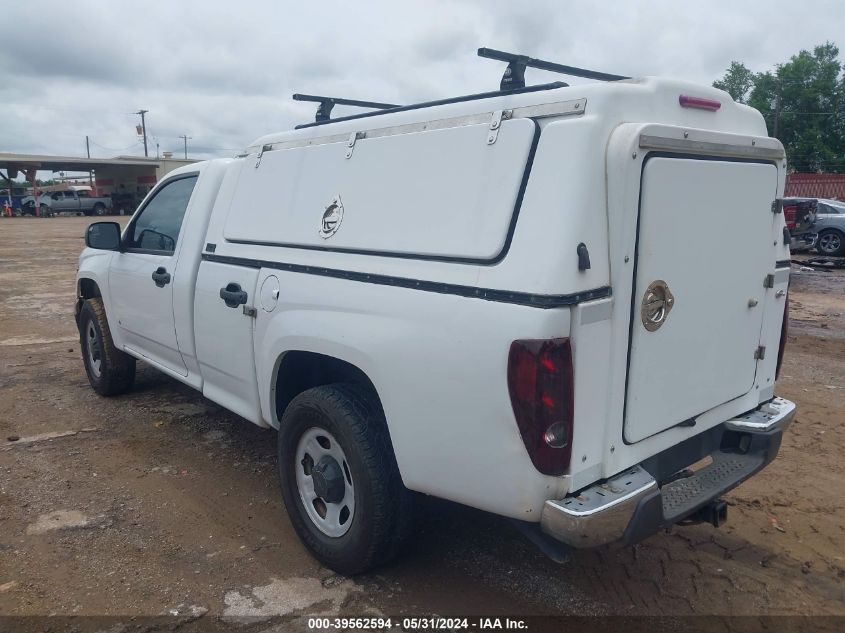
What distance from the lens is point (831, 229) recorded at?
56.9ft

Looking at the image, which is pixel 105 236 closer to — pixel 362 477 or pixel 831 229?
pixel 362 477

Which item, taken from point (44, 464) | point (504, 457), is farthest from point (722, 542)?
point (44, 464)

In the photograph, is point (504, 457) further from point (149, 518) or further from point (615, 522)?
point (149, 518)

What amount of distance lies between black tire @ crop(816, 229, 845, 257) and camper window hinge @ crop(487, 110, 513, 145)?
1791 cm

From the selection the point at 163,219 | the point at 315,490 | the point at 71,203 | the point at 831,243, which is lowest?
the point at 315,490

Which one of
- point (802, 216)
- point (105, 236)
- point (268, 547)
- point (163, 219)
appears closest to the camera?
point (268, 547)

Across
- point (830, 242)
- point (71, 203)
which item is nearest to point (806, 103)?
point (830, 242)

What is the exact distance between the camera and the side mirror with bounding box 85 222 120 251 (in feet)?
16.3

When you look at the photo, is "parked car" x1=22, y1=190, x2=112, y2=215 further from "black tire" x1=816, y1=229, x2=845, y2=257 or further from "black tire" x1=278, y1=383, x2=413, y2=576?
"black tire" x1=278, y1=383, x2=413, y2=576

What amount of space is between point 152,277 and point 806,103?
2520 inches

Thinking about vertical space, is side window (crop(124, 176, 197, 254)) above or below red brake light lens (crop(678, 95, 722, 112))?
below

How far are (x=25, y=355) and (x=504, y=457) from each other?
6808 millimetres

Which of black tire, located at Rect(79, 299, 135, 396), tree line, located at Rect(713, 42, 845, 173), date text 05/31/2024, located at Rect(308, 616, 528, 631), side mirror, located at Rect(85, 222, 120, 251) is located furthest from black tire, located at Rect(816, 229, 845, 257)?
tree line, located at Rect(713, 42, 845, 173)

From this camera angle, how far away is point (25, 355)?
739cm
